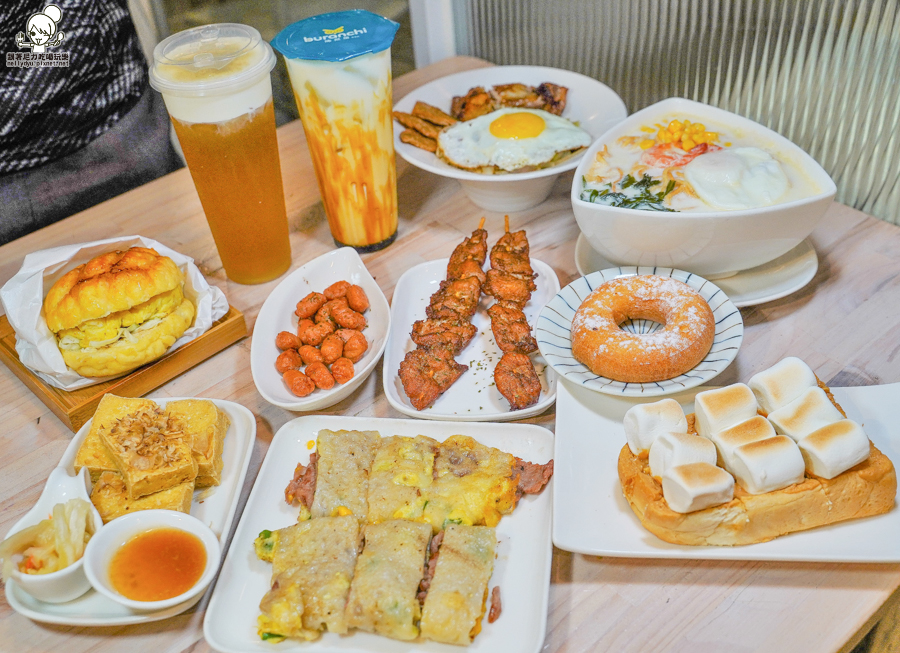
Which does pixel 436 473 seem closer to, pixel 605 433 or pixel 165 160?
pixel 605 433

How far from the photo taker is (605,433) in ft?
6.11

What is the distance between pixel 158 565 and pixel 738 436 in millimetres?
1359

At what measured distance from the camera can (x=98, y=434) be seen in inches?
75.4

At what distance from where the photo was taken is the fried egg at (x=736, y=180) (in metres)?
2.14

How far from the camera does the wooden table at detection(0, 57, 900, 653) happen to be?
1.53m

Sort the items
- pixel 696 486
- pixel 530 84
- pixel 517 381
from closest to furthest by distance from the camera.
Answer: pixel 696 486, pixel 517 381, pixel 530 84

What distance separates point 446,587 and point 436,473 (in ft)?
1.10

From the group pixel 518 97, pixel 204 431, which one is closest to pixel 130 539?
pixel 204 431

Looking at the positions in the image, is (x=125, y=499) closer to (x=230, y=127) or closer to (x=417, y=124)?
(x=230, y=127)

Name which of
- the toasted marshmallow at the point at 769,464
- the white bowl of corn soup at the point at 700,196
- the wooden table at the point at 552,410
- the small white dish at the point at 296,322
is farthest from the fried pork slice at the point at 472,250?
the toasted marshmallow at the point at 769,464

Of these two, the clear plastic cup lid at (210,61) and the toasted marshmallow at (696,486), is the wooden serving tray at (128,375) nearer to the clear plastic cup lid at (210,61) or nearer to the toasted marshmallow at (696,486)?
the clear plastic cup lid at (210,61)

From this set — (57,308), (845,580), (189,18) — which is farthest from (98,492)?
(189,18)

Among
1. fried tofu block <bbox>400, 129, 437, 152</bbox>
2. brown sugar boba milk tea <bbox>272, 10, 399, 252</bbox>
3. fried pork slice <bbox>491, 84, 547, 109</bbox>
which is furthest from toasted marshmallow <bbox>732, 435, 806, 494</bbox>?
fried pork slice <bbox>491, 84, 547, 109</bbox>

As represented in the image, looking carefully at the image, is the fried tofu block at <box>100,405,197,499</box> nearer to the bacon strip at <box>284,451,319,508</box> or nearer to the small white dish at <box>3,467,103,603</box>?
the small white dish at <box>3,467,103,603</box>
